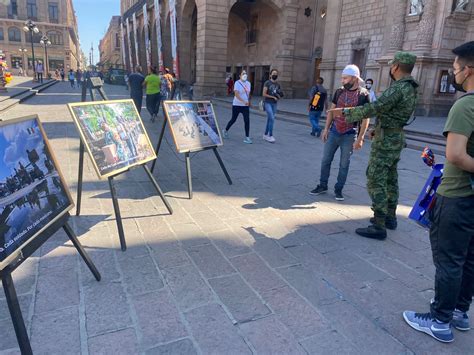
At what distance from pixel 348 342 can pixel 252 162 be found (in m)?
5.25

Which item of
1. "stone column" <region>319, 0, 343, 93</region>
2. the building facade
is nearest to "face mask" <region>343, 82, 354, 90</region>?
"stone column" <region>319, 0, 343, 93</region>

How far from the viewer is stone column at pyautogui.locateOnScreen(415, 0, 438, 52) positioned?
1448cm

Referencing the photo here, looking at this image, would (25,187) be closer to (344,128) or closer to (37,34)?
(344,128)

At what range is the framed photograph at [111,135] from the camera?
3.37 m

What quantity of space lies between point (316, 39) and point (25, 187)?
86.3ft

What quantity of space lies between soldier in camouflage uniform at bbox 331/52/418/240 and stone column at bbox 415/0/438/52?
13.1m

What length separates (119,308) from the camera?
2.64 metres

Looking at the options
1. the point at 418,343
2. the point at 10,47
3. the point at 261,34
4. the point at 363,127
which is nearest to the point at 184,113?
the point at 363,127

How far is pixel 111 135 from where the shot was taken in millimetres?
3658

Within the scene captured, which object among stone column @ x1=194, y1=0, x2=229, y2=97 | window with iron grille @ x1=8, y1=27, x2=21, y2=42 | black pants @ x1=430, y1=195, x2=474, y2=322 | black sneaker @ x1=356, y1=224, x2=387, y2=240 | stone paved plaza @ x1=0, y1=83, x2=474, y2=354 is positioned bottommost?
stone paved plaza @ x1=0, y1=83, x2=474, y2=354

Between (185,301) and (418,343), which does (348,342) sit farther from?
(185,301)

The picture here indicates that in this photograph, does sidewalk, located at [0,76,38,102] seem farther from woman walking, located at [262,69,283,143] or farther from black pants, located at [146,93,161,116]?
woman walking, located at [262,69,283,143]

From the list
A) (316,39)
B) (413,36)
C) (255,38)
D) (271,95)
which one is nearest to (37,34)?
(255,38)

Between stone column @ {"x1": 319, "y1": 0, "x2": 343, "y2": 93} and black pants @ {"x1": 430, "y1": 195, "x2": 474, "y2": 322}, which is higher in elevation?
stone column @ {"x1": 319, "y1": 0, "x2": 343, "y2": 93}
